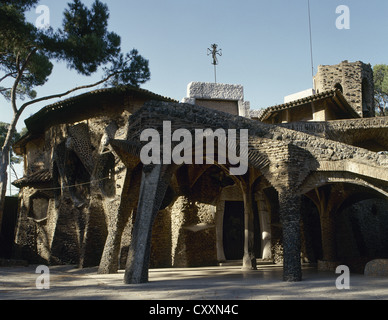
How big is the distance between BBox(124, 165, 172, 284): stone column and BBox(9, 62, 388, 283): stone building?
0.03 metres

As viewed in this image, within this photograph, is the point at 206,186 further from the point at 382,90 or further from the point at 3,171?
the point at 382,90

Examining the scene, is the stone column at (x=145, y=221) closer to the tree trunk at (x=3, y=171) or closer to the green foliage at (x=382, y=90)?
the tree trunk at (x=3, y=171)

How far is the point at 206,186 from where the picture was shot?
16.2m

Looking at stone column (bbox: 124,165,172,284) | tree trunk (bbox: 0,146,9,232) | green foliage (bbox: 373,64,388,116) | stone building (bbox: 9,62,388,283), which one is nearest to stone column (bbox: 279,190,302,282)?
stone building (bbox: 9,62,388,283)

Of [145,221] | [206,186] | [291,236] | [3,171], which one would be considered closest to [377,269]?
[291,236]

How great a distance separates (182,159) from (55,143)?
10590 millimetres

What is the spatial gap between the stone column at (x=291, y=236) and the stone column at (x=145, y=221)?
118 inches

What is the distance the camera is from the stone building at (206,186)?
995 cm

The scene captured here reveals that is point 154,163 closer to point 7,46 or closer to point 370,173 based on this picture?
point 370,173

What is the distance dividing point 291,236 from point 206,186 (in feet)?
22.2

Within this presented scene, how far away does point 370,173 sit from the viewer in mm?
9289

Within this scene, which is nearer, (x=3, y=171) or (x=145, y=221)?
(x=145, y=221)

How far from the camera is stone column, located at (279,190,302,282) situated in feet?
31.3

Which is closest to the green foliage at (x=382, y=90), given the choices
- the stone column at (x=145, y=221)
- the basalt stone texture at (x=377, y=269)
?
the basalt stone texture at (x=377, y=269)
